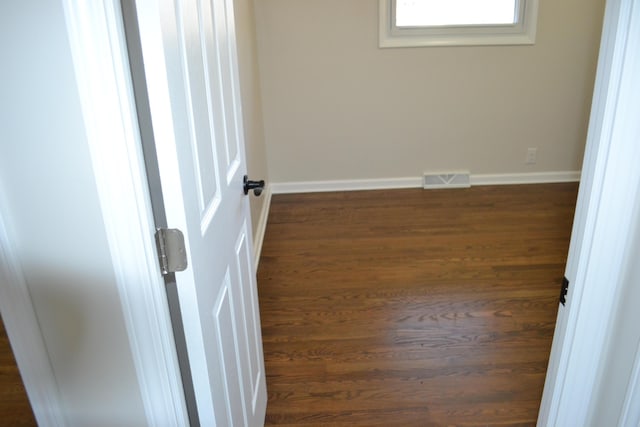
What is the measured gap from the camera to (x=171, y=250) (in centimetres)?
86

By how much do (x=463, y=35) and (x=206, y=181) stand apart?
3263 millimetres

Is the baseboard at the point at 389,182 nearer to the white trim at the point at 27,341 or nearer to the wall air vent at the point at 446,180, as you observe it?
the wall air vent at the point at 446,180

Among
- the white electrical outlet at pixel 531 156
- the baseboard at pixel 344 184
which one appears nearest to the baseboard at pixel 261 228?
the baseboard at pixel 344 184

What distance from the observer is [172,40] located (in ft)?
2.62

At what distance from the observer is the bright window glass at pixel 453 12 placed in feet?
12.3

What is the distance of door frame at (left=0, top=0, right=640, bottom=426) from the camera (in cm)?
73

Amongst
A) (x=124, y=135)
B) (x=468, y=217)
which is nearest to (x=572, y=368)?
(x=124, y=135)

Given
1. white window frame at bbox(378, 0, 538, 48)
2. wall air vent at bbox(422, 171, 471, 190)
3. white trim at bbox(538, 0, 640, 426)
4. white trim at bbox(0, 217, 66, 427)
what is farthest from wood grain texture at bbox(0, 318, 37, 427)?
wall air vent at bbox(422, 171, 471, 190)

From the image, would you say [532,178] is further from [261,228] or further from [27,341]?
[27,341]

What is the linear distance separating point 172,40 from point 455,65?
3.36m

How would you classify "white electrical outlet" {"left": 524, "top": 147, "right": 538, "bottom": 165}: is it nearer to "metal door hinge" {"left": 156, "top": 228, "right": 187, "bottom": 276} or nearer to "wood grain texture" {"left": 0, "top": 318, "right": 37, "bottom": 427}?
"metal door hinge" {"left": 156, "top": 228, "right": 187, "bottom": 276}

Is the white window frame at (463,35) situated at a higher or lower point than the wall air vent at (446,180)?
higher

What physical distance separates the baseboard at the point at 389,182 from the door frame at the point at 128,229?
9.91ft

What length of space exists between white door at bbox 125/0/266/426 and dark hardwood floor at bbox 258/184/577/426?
22.3 inches
